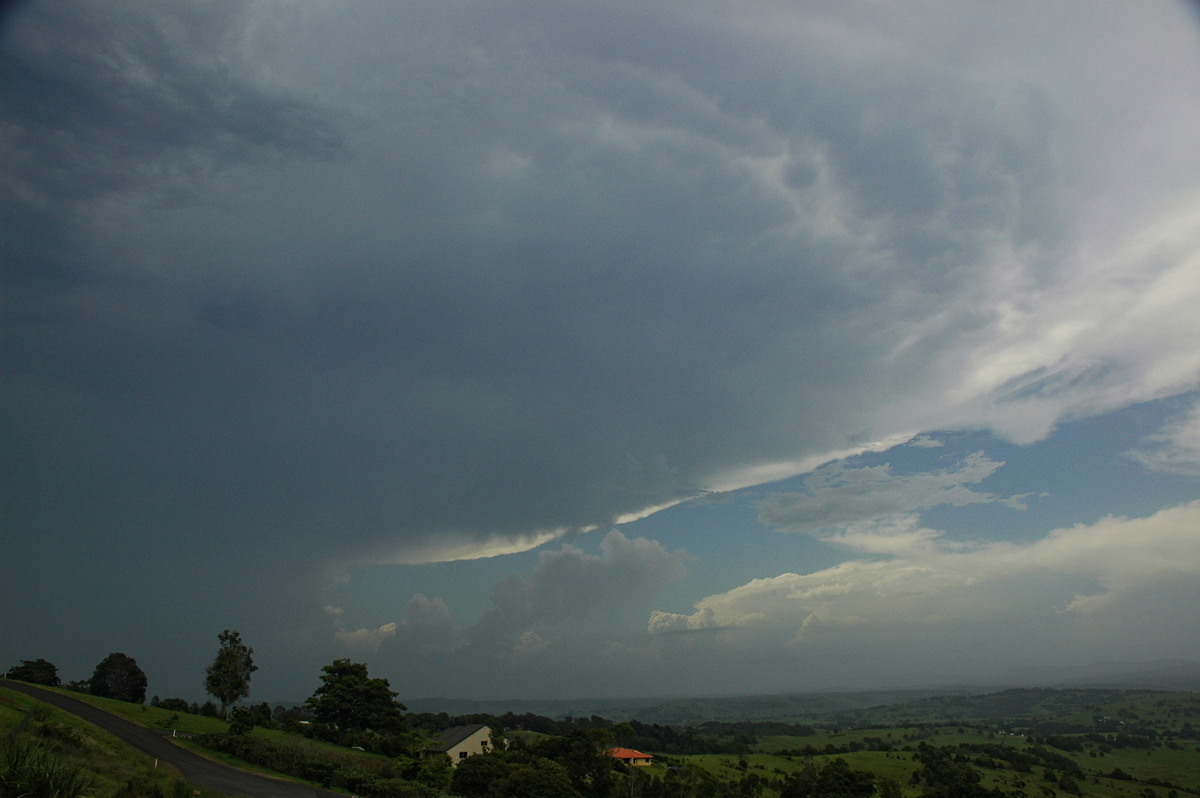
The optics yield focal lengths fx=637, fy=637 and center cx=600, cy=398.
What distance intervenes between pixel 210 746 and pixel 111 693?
40257 mm

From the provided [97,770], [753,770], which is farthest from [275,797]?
[753,770]

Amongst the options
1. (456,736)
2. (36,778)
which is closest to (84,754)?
(36,778)

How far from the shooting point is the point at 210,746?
49406 millimetres

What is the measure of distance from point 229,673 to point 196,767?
37.2 m

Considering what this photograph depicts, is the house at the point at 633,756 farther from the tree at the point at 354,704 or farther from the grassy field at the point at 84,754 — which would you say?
the grassy field at the point at 84,754

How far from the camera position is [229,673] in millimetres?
73812

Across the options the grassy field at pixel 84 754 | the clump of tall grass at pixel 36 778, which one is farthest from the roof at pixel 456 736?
the clump of tall grass at pixel 36 778

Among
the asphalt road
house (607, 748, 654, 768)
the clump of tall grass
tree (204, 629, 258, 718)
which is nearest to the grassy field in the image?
the clump of tall grass

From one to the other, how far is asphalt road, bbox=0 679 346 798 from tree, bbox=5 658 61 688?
1126 inches

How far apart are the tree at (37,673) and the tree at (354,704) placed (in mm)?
31294

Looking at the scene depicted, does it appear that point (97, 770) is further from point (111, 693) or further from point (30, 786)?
point (111, 693)

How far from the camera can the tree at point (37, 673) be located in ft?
242

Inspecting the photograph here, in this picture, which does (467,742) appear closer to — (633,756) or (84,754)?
(633,756)

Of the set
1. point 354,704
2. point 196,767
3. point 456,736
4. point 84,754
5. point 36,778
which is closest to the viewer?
point 36,778
